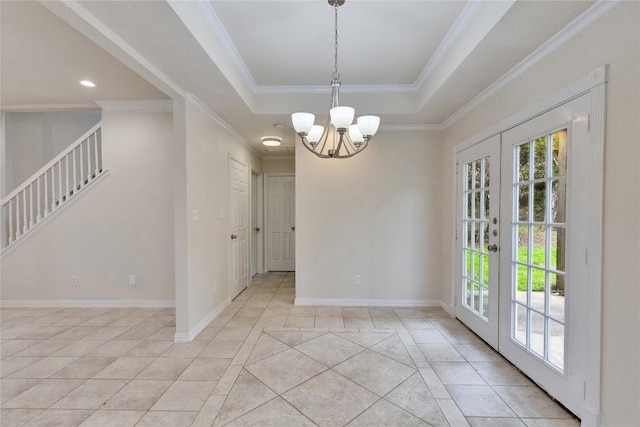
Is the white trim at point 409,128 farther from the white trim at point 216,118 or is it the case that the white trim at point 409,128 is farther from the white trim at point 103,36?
the white trim at point 103,36

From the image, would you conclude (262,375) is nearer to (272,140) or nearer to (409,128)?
(272,140)

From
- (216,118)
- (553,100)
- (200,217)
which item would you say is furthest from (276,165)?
(553,100)

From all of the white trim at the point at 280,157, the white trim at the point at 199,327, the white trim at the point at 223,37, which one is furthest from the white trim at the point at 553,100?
the white trim at the point at 280,157

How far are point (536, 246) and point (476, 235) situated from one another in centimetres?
84

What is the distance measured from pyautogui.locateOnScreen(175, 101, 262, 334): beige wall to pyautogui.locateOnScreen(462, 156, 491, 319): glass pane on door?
2953 millimetres

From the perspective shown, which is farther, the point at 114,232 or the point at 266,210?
the point at 266,210

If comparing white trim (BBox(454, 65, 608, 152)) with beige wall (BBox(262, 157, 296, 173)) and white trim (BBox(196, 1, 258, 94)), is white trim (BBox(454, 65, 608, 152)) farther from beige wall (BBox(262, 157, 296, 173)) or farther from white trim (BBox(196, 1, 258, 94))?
beige wall (BBox(262, 157, 296, 173))

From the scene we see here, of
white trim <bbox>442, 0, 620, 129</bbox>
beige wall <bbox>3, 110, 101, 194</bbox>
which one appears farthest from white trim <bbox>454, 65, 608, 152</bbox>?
beige wall <bbox>3, 110, 101, 194</bbox>

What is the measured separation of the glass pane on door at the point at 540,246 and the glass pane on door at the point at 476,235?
417mm

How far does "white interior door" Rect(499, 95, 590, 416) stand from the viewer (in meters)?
1.62

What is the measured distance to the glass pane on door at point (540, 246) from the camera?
179 cm

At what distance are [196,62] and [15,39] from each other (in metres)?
1.50

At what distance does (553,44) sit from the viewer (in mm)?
1767

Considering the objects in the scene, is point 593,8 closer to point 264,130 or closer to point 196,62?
point 196,62
